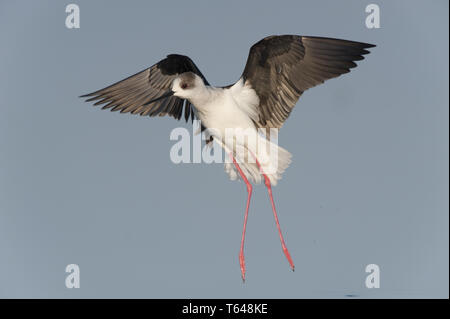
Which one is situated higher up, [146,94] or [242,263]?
[146,94]

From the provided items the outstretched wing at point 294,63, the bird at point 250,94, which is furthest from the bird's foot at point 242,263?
the outstretched wing at point 294,63

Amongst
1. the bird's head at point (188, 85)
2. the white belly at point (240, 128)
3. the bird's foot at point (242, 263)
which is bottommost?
the bird's foot at point (242, 263)

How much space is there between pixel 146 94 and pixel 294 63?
2.17 m

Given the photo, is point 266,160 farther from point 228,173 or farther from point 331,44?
point 331,44

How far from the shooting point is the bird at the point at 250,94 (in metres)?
7.96

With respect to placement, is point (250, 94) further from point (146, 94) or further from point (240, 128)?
point (146, 94)

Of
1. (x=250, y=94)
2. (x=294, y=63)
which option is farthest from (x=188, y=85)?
(x=294, y=63)

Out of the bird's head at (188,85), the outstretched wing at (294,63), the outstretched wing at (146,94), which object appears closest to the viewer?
the outstretched wing at (294,63)

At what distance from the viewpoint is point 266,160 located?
877cm

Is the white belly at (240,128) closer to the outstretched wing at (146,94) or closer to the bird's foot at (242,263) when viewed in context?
the outstretched wing at (146,94)

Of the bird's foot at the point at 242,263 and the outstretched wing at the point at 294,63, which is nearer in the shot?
the outstretched wing at the point at 294,63

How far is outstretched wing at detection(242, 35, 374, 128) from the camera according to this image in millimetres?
7887

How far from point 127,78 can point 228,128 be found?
1662 millimetres

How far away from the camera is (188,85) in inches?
327
